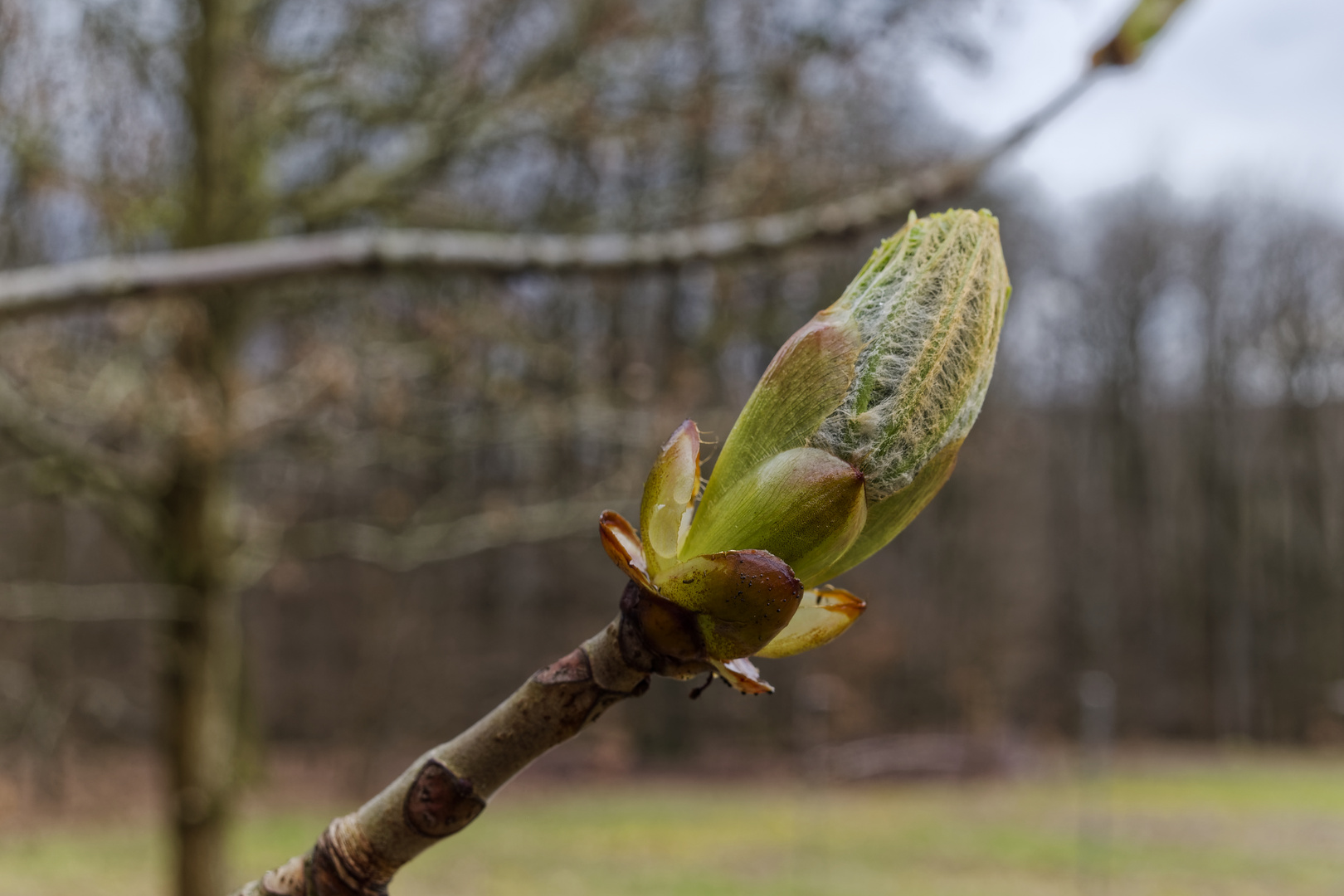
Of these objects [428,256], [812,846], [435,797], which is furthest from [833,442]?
[812,846]

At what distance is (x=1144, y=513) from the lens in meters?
25.6

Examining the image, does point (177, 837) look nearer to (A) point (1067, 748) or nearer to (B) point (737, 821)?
(B) point (737, 821)

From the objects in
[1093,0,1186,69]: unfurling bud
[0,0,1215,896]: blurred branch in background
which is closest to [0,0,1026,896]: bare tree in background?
[0,0,1215,896]: blurred branch in background

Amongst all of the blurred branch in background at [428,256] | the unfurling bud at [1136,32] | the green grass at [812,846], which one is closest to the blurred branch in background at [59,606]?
the green grass at [812,846]

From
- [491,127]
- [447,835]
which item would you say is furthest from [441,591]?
[447,835]

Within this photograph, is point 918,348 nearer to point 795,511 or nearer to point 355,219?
point 795,511

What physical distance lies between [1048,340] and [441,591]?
12497 mm

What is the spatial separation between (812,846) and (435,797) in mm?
13414

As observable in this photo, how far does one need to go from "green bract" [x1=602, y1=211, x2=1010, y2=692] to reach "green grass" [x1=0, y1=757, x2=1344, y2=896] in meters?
11.0

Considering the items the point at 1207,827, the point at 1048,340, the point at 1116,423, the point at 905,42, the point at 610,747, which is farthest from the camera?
the point at 1116,423

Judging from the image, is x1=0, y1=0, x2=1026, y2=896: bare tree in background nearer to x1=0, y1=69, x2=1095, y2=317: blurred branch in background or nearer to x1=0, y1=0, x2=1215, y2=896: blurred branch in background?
x1=0, y1=0, x2=1215, y2=896: blurred branch in background

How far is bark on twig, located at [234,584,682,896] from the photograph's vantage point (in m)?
0.43

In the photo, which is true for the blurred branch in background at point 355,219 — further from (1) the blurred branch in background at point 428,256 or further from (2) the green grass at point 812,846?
(2) the green grass at point 812,846

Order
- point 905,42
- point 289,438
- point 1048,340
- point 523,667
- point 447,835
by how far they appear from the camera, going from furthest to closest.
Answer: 1. point 1048,340
2. point 523,667
3. point 289,438
4. point 905,42
5. point 447,835
